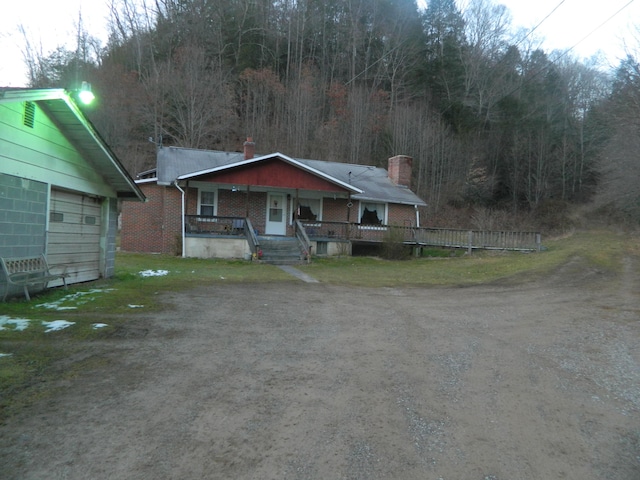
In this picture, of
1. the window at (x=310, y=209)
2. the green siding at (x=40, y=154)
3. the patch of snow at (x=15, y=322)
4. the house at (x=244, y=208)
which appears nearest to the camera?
the patch of snow at (x=15, y=322)

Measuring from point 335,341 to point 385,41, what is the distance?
43.5m

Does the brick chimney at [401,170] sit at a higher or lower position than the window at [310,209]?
higher

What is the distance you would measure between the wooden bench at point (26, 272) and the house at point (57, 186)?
0.14 meters

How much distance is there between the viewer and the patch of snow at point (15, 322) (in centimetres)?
654

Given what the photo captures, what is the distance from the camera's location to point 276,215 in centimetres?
2292

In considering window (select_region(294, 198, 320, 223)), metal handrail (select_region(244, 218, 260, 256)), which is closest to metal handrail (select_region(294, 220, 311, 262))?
metal handrail (select_region(244, 218, 260, 256))

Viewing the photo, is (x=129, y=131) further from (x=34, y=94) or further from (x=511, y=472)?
(x=511, y=472)

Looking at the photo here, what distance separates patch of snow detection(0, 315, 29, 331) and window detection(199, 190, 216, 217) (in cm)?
1484

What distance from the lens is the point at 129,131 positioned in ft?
118

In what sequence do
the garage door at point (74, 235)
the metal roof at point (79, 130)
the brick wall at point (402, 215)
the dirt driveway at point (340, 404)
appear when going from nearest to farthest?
the dirt driveway at point (340, 404) < the metal roof at point (79, 130) < the garage door at point (74, 235) < the brick wall at point (402, 215)

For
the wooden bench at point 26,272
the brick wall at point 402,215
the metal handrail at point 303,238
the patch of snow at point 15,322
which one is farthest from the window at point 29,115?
the brick wall at point 402,215

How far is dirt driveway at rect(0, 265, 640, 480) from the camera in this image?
3363 mm

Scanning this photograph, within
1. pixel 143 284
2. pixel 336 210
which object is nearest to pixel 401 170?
pixel 336 210

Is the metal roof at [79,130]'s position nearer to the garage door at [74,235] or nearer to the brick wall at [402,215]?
the garage door at [74,235]
